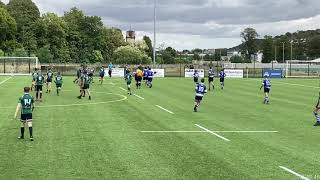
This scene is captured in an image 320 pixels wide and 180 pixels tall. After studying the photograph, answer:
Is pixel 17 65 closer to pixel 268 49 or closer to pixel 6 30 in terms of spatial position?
pixel 6 30

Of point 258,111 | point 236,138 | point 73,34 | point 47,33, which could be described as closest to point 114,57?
point 73,34

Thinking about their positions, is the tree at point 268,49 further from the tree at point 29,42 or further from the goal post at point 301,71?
the tree at point 29,42

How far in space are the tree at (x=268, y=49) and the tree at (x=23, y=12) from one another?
91169 millimetres

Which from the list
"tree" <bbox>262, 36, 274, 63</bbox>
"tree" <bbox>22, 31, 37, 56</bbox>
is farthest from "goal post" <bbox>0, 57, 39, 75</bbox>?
"tree" <bbox>262, 36, 274, 63</bbox>

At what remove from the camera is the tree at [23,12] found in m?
128

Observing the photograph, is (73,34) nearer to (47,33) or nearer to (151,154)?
(47,33)

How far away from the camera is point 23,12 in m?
133

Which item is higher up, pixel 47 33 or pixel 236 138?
pixel 47 33

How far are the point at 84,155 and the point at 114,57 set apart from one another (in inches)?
4984

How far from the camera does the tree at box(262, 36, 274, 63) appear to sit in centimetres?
19338

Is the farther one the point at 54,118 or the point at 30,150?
the point at 54,118

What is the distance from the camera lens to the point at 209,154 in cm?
1595

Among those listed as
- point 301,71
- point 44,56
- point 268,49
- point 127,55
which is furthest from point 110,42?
point 268,49

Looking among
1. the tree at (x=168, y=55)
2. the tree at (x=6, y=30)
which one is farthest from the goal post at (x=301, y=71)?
the tree at (x=6, y=30)
